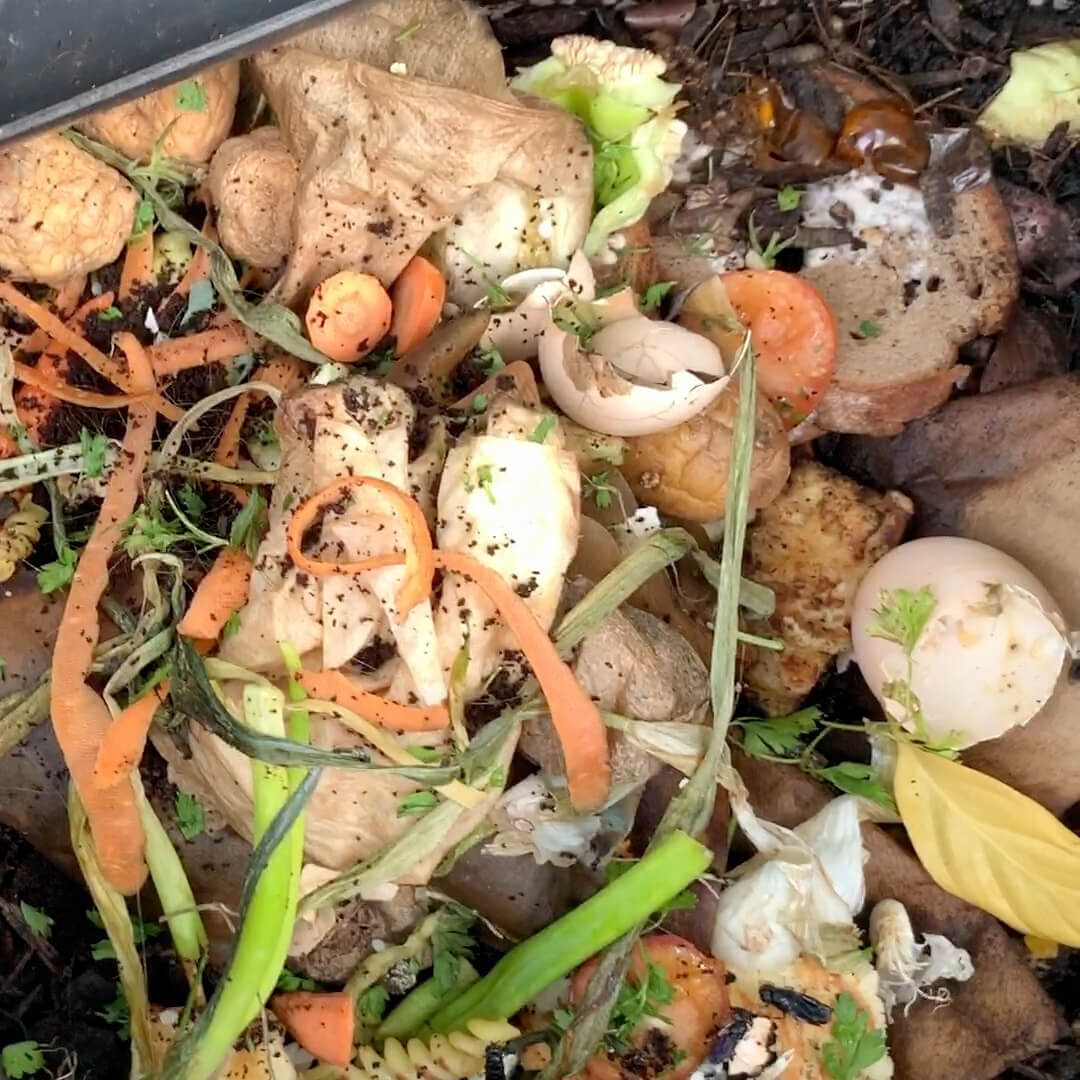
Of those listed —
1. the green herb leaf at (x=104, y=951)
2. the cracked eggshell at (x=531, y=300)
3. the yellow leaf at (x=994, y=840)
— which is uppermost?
the cracked eggshell at (x=531, y=300)

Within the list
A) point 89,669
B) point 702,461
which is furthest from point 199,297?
point 702,461

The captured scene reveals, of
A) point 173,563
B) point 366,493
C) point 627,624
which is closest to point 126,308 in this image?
point 173,563

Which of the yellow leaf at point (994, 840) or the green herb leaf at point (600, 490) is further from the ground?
the green herb leaf at point (600, 490)

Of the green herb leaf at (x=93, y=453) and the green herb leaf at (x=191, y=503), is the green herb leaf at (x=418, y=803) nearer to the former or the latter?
the green herb leaf at (x=191, y=503)

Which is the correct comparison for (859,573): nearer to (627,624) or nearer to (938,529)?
(938,529)

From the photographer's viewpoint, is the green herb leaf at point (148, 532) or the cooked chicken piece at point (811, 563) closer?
the green herb leaf at point (148, 532)

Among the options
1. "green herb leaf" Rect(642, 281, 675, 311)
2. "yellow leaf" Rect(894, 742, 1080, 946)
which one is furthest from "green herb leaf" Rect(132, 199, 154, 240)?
"yellow leaf" Rect(894, 742, 1080, 946)

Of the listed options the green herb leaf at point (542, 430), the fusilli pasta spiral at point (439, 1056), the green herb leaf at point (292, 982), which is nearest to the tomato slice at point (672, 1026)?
the fusilli pasta spiral at point (439, 1056)
